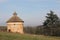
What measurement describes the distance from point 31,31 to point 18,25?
522 centimetres

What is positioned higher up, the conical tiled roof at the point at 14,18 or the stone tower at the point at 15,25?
the conical tiled roof at the point at 14,18

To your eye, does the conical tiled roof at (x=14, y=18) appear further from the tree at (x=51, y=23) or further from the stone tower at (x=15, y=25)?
the tree at (x=51, y=23)

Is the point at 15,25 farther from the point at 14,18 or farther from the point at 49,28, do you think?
the point at 49,28

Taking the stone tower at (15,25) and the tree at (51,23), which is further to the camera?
the tree at (51,23)

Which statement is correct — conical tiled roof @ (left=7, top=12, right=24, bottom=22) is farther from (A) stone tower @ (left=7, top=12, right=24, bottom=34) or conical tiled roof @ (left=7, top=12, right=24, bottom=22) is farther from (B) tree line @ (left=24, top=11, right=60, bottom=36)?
(B) tree line @ (left=24, top=11, right=60, bottom=36)

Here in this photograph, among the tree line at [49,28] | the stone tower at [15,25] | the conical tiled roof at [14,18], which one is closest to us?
the stone tower at [15,25]

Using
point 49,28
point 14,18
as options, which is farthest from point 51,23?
point 14,18

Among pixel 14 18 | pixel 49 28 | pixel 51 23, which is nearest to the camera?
pixel 14 18

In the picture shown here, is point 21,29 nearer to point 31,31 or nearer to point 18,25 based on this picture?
point 18,25

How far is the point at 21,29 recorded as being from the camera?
43.9m

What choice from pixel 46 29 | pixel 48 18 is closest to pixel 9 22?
pixel 46 29

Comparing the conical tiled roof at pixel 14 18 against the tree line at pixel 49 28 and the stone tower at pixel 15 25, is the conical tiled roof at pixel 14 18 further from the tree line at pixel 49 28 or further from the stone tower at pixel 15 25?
the tree line at pixel 49 28

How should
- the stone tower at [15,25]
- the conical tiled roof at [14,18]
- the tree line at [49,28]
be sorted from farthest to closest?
the tree line at [49,28] < the conical tiled roof at [14,18] < the stone tower at [15,25]

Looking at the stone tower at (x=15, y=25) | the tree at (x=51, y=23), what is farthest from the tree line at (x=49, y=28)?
the stone tower at (x=15, y=25)
